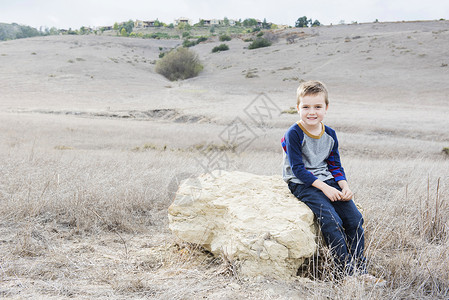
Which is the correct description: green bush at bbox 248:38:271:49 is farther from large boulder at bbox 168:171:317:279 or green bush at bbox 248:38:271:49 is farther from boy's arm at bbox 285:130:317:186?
boy's arm at bbox 285:130:317:186

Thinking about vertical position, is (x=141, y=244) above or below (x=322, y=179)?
below

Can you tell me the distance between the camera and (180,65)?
44.3 m

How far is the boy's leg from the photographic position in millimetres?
3092

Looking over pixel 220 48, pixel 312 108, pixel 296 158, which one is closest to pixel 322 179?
pixel 296 158

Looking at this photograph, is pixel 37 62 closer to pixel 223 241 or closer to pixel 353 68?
pixel 353 68

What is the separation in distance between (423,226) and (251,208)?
2.23m

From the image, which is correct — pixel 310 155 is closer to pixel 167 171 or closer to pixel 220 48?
pixel 167 171

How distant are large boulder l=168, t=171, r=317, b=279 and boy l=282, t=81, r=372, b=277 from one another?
171 mm

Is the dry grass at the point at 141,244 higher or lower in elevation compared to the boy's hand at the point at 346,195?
lower

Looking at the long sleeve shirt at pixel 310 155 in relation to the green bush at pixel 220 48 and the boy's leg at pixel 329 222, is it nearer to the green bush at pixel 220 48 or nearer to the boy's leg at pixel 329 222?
the boy's leg at pixel 329 222

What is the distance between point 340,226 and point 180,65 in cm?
4331

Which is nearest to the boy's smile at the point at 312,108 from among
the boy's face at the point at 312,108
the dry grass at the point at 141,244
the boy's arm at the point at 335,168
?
the boy's face at the point at 312,108

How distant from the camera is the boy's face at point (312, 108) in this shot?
359cm

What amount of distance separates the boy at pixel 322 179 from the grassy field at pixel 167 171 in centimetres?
27
